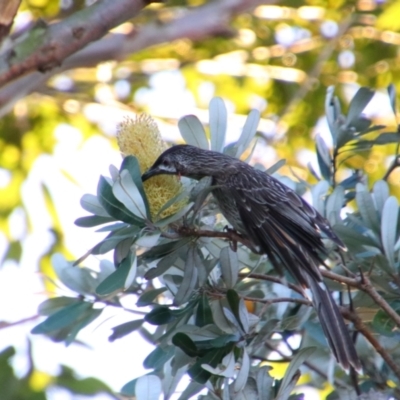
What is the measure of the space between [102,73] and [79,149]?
641mm

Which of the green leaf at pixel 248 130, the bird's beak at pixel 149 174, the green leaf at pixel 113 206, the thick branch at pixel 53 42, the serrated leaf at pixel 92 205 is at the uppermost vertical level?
the thick branch at pixel 53 42

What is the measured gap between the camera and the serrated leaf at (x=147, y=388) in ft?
7.46

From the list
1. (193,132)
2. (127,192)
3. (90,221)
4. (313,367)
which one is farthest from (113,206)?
(313,367)

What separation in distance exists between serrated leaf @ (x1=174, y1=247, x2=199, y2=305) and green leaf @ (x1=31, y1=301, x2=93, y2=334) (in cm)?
50

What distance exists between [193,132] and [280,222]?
49 cm

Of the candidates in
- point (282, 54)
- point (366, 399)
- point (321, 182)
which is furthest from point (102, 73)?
point (366, 399)

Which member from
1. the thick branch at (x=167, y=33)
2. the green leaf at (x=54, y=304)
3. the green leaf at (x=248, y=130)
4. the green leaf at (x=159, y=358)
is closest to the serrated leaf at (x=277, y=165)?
the green leaf at (x=248, y=130)

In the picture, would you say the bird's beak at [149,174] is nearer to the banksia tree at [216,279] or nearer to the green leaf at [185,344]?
the banksia tree at [216,279]

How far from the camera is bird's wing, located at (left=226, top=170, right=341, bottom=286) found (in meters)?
2.71

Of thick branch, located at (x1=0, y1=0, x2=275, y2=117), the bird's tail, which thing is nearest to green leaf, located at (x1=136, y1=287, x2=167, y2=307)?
the bird's tail

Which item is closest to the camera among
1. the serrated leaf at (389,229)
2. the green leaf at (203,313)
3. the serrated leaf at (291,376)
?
the serrated leaf at (291,376)

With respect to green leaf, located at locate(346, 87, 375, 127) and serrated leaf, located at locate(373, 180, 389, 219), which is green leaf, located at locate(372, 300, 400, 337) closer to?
serrated leaf, located at locate(373, 180, 389, 219)

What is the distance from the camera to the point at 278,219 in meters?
2.97

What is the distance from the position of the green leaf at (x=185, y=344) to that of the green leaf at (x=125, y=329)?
0.49 m
